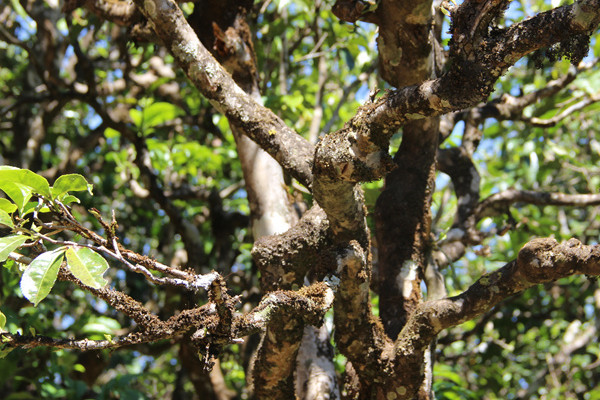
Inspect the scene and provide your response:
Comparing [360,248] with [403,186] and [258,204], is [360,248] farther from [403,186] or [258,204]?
[258,204]

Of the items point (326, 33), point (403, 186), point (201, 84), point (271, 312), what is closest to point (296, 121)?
point (326, 33)

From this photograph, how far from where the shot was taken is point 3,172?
140cm

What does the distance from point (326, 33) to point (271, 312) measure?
3.00m

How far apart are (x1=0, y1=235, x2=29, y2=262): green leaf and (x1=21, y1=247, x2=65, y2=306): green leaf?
0.05 metres

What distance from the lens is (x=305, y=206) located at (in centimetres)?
283

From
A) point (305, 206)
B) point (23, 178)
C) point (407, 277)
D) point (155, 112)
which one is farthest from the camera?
point (155, 112)

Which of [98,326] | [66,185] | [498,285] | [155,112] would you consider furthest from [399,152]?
[98,326]

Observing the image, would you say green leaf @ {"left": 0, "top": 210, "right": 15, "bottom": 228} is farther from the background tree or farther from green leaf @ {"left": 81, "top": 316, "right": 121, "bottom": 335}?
green leaf @ {"left": 81, "top": 316, "right": 121, "bottom": 335}

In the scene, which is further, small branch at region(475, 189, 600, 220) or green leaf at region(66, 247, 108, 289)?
small branch at region(475, 189, 600, 220)

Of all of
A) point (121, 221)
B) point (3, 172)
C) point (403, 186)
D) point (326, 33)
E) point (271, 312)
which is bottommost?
point (271, 312)

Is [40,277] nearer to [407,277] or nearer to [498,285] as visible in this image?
[498,285]

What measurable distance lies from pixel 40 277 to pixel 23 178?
28cm

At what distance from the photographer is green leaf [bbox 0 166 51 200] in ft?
4.58

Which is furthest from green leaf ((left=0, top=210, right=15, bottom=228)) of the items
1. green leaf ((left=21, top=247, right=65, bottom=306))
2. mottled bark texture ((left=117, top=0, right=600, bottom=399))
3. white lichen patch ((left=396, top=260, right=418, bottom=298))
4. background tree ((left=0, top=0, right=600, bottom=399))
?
white lichen patch ((left=396, top=260, right=418, bottom=298))
